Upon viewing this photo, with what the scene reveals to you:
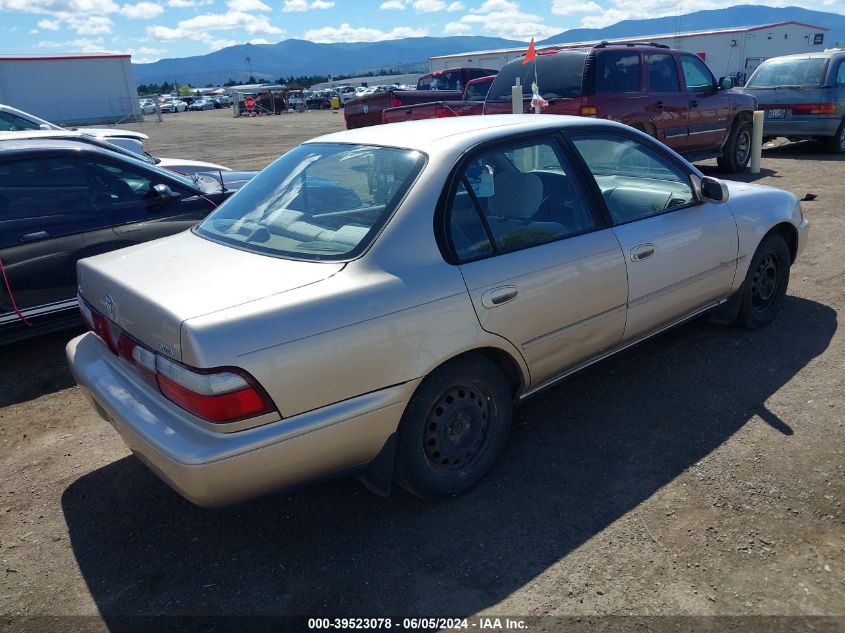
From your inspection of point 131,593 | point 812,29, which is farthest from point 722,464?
point 812,29

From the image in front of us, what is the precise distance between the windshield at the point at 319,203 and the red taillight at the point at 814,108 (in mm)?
11308

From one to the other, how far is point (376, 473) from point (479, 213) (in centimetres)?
124

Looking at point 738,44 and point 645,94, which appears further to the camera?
point 738,44

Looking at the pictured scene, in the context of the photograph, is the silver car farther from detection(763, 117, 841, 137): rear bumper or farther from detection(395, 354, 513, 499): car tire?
detection(395, 354, 513, 499): car tire

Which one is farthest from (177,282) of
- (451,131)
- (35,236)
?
(35,236)

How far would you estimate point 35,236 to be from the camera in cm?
474

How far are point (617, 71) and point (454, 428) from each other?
24.0ft

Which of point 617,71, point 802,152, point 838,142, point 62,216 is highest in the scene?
point 617,71

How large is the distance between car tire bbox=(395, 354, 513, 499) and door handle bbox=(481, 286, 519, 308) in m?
0.26

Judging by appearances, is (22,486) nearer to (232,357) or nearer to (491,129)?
(232,357)

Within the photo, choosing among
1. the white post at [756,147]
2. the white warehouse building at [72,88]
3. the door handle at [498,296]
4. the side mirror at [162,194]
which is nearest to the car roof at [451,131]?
the door handle at [498,296]

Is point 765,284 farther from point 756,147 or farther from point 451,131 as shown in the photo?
point 756,147

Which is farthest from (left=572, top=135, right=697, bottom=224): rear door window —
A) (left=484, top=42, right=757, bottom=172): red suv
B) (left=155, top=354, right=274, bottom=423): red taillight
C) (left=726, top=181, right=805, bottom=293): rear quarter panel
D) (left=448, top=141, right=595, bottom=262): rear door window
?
(left=484, top=42, right=757, bottom=172): red suv

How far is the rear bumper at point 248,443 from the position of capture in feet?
7.73
